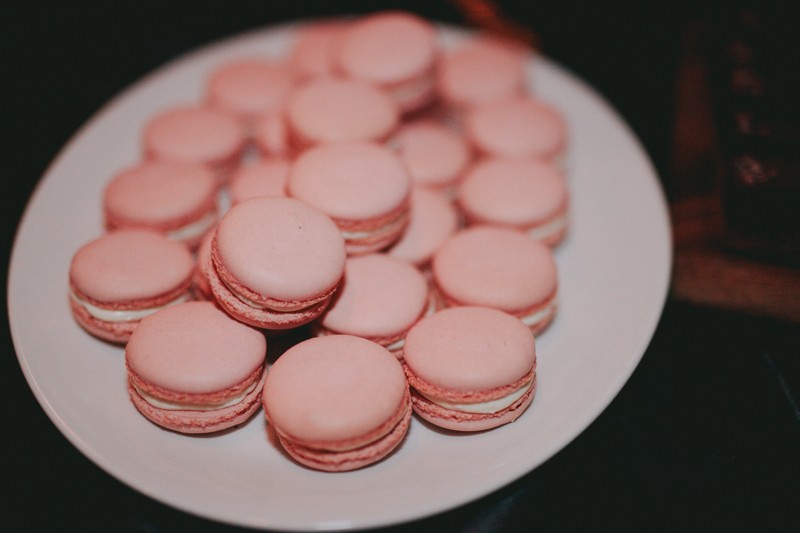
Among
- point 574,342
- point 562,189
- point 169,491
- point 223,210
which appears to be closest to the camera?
point 169,491

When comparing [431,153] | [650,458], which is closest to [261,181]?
[431,153]

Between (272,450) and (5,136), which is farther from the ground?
(5,136)

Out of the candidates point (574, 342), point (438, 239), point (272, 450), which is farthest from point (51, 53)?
point (574, 342)

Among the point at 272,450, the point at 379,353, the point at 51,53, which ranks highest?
the point at 51,53

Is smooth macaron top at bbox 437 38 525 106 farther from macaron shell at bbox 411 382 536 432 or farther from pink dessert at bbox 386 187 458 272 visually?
macaron shell at bbox 411 382 536 432

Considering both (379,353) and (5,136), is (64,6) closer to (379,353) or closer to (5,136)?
(5,136)

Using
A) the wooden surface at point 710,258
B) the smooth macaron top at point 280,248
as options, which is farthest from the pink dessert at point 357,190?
the wooden surface at point 710,258

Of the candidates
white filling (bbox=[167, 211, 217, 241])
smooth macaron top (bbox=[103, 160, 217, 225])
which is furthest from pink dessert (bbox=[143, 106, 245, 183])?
white filling (bbox=[167, 211, 217, 241])

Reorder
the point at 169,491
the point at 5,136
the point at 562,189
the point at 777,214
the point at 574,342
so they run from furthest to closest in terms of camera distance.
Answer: the point at 5,136
the point at 562,189
the point at 777,214
the point at 574,342
the point at 169,491
